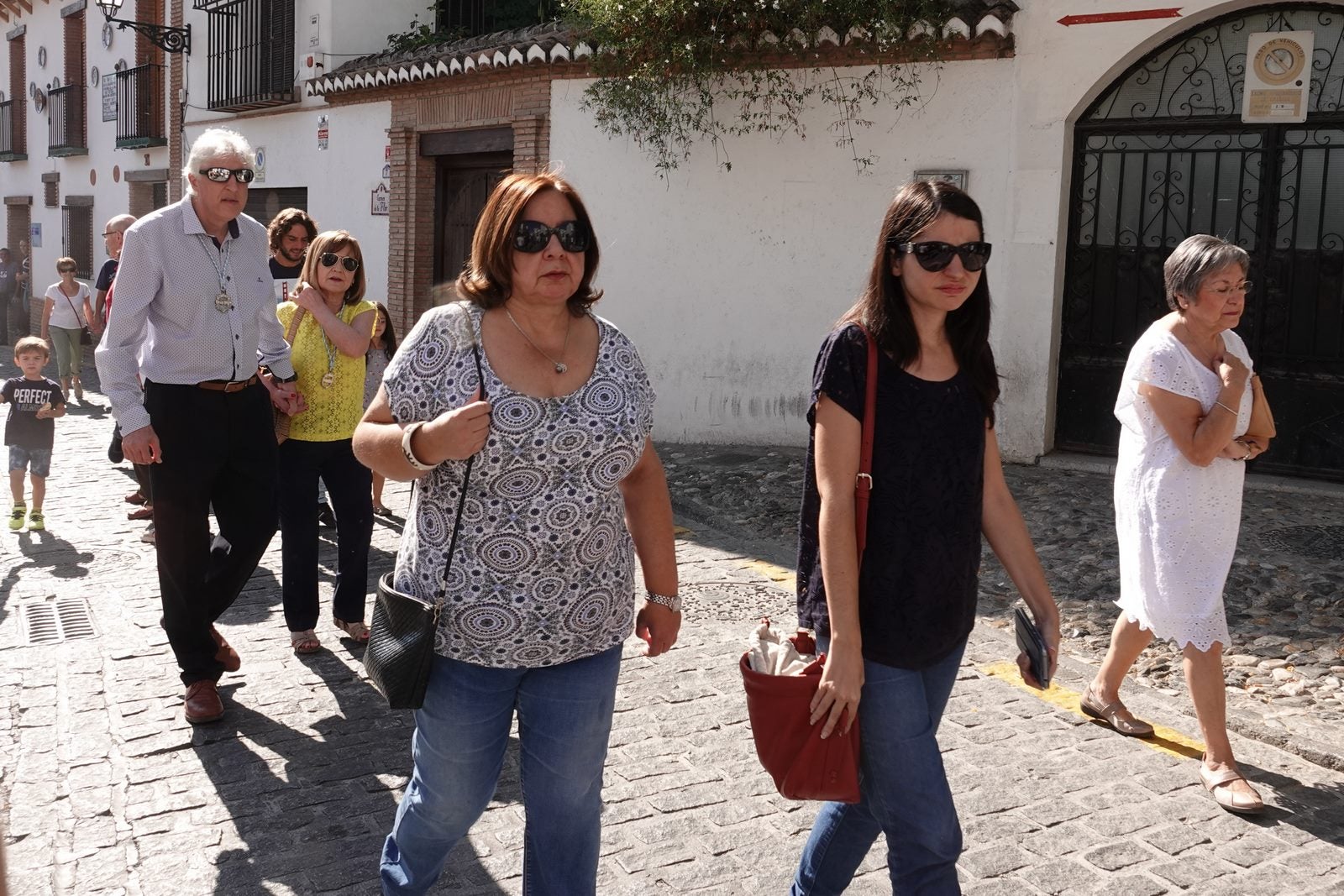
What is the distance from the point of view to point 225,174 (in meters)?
4.88

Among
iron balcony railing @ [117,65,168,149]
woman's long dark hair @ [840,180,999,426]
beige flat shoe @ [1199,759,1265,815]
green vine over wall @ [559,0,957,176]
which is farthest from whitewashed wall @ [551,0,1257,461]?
iron balcony railing @ [117,65,168,149]

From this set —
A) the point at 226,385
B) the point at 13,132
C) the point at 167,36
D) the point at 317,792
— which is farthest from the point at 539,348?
the point at 13,132

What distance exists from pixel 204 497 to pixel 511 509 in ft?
8.34

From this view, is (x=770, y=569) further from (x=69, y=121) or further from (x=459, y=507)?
(x=69, y=121)

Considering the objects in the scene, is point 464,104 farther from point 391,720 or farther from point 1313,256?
point 391,720

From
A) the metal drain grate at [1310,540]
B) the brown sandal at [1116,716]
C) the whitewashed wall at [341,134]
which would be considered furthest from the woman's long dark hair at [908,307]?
the whitewashed wall at [341,134]

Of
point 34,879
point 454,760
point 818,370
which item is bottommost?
point 34,879

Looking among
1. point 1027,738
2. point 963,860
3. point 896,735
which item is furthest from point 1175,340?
point 896,735

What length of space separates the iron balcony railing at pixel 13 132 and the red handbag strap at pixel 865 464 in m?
29.0

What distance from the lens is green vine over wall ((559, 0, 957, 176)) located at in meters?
10.1

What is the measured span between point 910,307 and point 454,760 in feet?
4.50

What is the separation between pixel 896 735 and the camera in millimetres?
2828

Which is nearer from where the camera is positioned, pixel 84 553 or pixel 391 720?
pixel 391 720

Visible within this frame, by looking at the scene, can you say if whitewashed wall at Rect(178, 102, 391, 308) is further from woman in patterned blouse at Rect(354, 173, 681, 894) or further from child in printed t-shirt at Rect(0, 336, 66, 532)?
woman in patterned blouse at Rect(354, 173, 681, 894)
